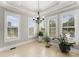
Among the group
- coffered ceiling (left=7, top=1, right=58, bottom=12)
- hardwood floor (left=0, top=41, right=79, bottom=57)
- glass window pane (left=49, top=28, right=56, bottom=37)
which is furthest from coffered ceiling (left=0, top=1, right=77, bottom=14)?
hardwood floor (left=0, top=41, right=79, bottom=57)

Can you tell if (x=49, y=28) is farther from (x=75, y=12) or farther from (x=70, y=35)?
(x=75, y=12)

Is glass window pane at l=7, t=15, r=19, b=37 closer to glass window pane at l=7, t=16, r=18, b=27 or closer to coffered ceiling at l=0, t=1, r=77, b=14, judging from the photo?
glass window pane at l=7, t=16, r=18, b=27

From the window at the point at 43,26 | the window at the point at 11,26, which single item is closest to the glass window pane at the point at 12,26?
the window at the point at 11,26

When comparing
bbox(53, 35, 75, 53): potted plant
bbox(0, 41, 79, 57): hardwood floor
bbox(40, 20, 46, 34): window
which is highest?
bbox(40, 20, 46, 34): window

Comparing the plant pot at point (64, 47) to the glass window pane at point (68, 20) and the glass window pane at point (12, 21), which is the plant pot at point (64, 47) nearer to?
the glass window pane at point (68, 20)

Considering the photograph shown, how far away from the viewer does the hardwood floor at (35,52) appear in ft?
5.41

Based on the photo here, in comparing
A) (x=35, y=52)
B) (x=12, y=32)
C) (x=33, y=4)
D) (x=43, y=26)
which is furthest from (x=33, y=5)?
(x=35, y=52)

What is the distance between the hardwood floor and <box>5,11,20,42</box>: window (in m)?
0.24

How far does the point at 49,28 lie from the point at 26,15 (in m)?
0.54

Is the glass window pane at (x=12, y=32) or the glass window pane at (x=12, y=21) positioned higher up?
the glass window pane at (x=12, y=21)

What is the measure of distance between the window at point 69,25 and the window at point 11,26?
927 mm

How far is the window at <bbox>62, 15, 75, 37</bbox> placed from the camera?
64.7 inches

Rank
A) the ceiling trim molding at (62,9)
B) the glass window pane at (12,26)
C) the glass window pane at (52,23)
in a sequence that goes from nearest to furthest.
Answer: the ceiling trim molding at (62,9) → the glass window pane at (12,26) → the glass window pane at (52,23)

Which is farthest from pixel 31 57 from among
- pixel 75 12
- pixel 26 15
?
pixel 75 12
